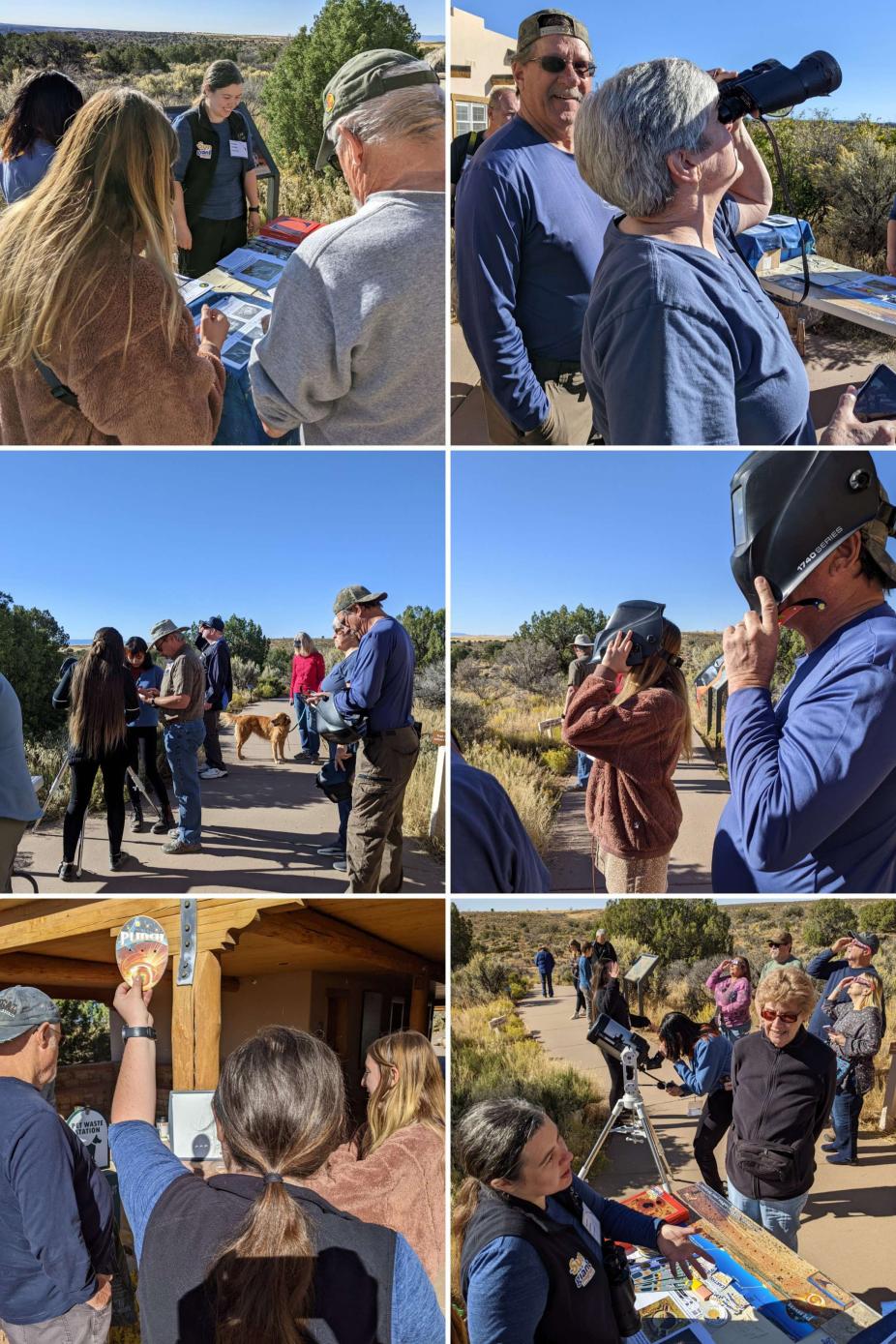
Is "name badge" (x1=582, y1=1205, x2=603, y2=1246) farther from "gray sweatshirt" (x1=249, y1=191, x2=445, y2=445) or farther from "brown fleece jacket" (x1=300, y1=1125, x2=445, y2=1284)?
"gray sweatshirt" (x1=249, y1=191, x2=445, y2=445)

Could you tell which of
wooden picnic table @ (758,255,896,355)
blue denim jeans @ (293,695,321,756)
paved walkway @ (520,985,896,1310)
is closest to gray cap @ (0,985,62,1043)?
blue denim jeans @ (293,695,321,756)

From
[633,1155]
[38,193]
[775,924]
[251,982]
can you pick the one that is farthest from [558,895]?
[251,982]

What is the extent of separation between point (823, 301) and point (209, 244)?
169cm

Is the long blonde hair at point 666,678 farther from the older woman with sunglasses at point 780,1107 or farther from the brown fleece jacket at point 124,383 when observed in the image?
the brown fleece jacket at point 124,383

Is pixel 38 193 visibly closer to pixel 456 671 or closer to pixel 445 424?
pixel 445 424

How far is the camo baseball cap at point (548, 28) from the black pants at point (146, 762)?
207 centimetres

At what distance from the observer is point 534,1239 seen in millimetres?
2395

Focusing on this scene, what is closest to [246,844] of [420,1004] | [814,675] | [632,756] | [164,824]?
[164,824]

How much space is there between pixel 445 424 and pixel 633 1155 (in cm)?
217

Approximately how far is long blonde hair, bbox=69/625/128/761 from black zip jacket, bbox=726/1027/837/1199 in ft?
6.64

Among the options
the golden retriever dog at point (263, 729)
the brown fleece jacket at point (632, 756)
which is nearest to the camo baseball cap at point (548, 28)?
the brown fleece jacket at point (632, 756)

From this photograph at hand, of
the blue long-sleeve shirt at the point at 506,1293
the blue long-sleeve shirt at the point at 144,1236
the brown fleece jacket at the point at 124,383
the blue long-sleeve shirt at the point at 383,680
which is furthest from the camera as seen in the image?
the blue long-sleeve shirt at the point at 383,680

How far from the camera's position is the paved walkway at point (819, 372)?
293cm

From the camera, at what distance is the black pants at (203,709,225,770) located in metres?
3.04
